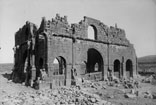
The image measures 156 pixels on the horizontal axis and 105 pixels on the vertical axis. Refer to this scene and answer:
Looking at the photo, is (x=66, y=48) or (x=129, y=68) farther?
(x=129, y=68)

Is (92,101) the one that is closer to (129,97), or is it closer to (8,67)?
(129,97)

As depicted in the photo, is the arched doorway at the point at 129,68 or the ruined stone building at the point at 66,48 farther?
the arched doorway at the point at 129,68

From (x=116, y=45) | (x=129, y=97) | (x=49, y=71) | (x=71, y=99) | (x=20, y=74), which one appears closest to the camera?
(x=71, y=99)

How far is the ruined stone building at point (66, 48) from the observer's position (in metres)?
13.0

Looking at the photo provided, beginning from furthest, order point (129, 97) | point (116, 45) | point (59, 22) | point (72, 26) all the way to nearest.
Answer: point (116, 45), point (72, 26), point (59, 22), point (129, 97)

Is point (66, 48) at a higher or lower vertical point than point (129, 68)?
higher

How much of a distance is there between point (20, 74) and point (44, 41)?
7.32m

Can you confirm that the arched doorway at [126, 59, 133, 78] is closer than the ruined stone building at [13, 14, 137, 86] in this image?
No

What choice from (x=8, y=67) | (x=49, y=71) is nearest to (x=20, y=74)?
(x=49, y=71)

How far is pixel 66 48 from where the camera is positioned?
1403 cm

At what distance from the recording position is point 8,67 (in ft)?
109

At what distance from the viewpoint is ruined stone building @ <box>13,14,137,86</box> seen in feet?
42.8

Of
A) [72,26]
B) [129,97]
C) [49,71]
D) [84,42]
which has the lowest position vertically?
[129,97]

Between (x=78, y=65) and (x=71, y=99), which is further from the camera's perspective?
(x=78, y=65)
